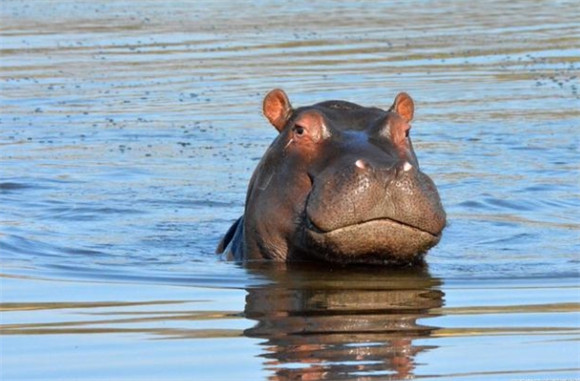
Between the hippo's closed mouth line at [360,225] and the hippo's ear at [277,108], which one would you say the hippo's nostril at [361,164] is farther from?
the hippo's ear at [277,108]

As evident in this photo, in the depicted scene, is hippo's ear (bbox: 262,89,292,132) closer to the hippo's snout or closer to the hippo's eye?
the hippo's eye

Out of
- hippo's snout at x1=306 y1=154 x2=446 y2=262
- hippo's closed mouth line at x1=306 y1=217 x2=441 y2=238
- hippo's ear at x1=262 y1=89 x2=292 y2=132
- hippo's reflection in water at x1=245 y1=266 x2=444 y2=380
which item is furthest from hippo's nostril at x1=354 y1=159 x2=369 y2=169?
hippo's ear at x1=262 y1=89 x2=292 y2=132

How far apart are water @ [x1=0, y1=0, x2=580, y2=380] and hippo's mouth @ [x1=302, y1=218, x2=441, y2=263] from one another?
153 millimetres

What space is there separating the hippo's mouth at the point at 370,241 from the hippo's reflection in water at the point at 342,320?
0.13 meters

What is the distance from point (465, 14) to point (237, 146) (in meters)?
12.0

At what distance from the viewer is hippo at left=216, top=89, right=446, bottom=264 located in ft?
25.5

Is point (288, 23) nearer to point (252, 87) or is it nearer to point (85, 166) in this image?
point (252, 87)

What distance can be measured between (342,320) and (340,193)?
1.07m

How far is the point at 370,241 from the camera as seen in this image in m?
7.91

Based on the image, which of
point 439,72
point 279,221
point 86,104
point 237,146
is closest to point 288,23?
point 439,72

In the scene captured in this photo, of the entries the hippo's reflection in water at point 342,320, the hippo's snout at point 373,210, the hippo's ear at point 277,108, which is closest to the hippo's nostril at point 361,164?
the hippo's snout at point 373,210

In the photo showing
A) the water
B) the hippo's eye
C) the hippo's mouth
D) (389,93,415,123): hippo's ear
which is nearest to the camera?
the water

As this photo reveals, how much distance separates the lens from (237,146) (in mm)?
14117

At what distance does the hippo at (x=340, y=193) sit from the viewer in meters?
7.78
